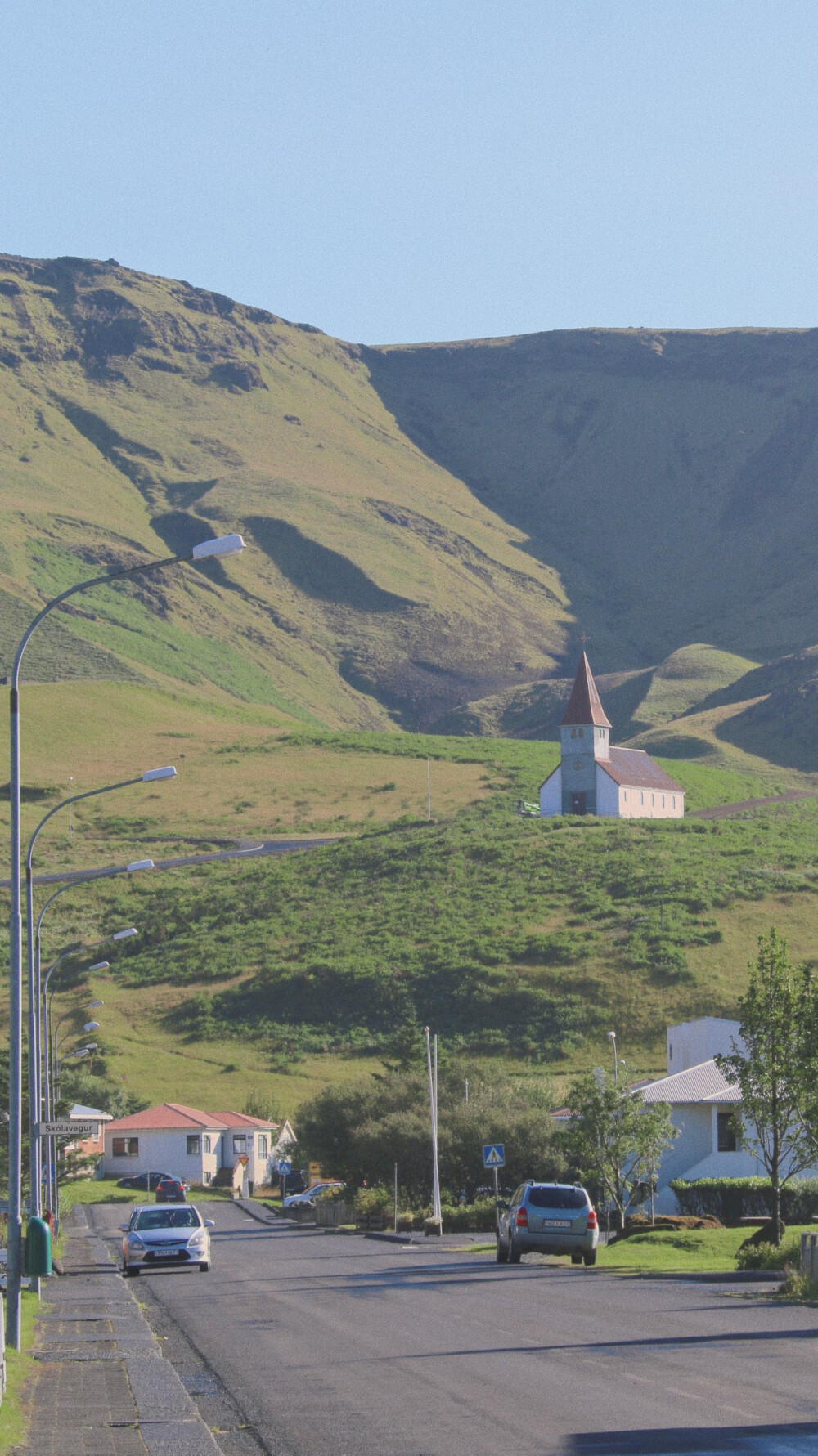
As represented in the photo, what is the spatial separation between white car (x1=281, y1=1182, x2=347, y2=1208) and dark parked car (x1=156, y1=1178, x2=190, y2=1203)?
569 cm

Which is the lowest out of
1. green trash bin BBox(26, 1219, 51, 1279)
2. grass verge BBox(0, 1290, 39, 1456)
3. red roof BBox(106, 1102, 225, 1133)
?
red roof BBox(106, 1102, 225, 1133)

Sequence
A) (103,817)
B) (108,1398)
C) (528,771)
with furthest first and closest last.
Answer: (528,771) → (103,817) → (108,1398)

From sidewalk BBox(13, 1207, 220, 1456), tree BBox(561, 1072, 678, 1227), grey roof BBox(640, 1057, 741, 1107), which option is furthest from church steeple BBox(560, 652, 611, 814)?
sidewalk BBox(13, 1207, 220, 1456)

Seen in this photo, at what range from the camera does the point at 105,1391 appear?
44.2 ft

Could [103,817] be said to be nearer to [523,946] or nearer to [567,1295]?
[523,946]

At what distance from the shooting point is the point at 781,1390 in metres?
12.1

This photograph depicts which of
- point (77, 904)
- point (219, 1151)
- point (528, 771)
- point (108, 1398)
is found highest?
point (528, 771)

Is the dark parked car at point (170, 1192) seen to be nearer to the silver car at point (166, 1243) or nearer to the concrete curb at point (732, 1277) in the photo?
the silver car at point (166, 1243)

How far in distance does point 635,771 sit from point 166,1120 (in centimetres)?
6859

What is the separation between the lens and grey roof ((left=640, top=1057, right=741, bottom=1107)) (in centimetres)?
4481

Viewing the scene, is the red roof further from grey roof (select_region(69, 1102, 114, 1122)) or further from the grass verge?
the grass verge

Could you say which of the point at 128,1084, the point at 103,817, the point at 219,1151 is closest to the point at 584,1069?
the point at 219,1151

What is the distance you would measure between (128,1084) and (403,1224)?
34.5 m

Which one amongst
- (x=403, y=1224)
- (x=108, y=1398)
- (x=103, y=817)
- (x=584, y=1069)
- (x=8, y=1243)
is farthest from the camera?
(x=103, y=817)
